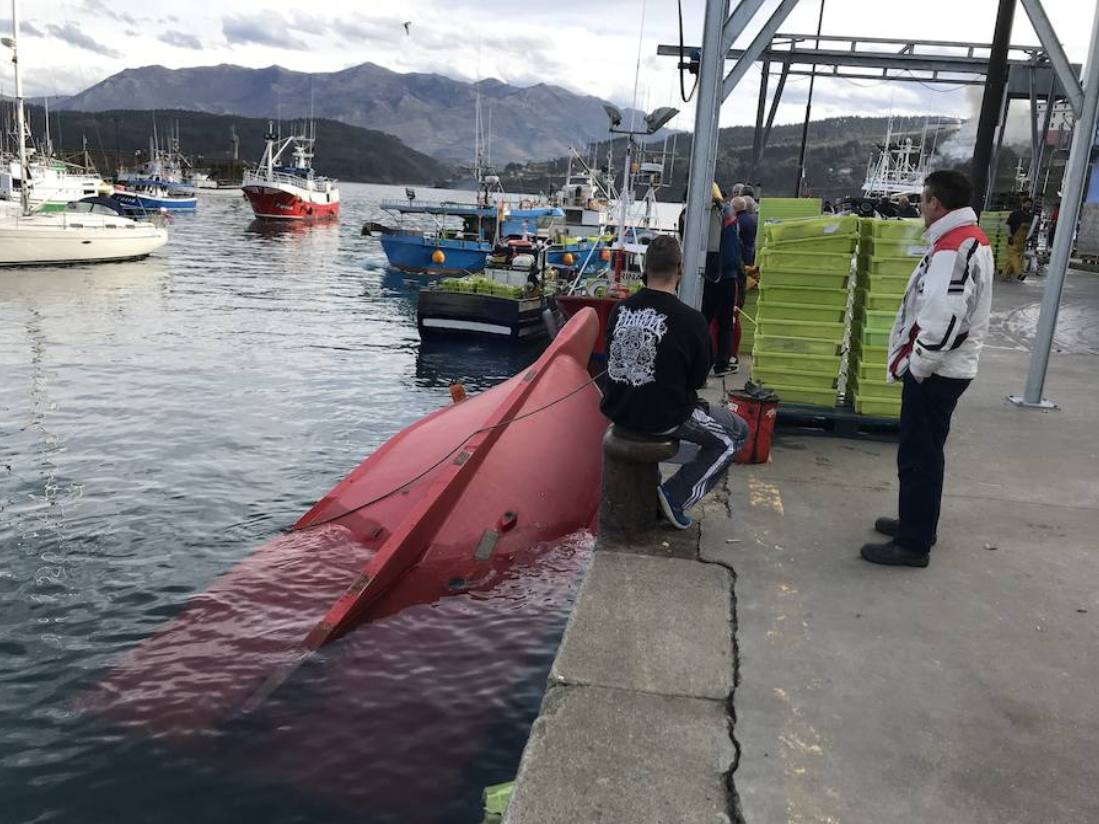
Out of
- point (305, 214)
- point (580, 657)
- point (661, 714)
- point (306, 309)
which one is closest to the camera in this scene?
Result: point (661, 714)

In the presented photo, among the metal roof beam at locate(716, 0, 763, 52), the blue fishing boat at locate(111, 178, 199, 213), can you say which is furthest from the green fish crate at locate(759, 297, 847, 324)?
the blue fishing boat at locate(111, 178, 199, 213)

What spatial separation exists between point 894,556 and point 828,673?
1365 millimetres

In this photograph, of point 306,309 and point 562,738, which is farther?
point 306,309

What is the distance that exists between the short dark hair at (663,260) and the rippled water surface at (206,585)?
2.60 meters

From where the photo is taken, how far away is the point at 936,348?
4.33m

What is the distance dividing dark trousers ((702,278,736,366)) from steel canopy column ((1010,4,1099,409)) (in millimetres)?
3135

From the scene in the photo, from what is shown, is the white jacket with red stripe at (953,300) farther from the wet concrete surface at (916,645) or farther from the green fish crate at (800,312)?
the green fish crate at (800,312)

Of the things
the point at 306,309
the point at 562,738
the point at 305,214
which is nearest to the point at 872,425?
the point at 562,738

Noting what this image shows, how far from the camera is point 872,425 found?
7180 millimetres

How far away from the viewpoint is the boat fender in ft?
20.7

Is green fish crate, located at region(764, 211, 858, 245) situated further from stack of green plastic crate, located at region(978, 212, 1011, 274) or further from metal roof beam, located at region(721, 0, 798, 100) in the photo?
stack of green plastic crate, located at region(978, 212, 1011, 274)

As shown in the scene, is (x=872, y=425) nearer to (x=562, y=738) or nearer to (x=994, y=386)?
(x=994, y=386)

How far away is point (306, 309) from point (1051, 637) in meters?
23.8

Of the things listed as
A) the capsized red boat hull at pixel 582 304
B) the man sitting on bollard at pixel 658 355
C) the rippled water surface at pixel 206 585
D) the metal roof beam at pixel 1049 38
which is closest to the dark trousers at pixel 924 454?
the man sitting on bollard at pixel 658 355
